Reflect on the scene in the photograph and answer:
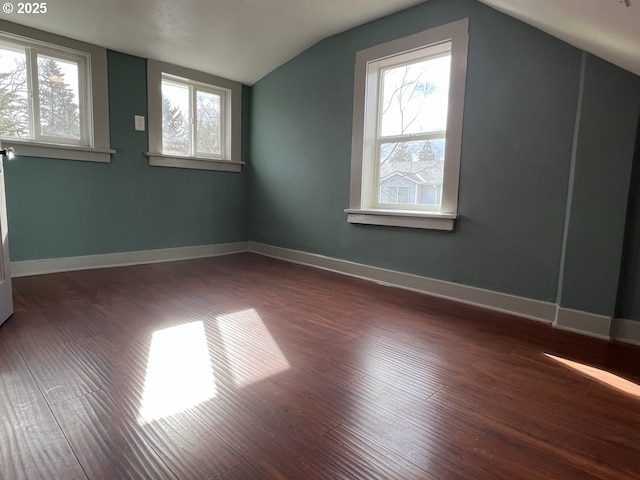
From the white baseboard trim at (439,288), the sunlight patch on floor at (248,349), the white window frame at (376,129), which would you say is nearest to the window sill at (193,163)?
the white baseboard trim at (439,288)

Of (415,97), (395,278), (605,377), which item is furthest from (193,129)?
(605,377)

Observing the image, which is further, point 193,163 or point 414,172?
point 193,163

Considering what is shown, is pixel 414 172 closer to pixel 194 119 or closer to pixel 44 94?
pixel 194 119

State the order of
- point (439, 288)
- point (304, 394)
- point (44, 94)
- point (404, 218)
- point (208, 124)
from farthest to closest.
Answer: point (208, 124) < point (44, 94) < point (404, 218) < point (439, 288) < point (304, 394)

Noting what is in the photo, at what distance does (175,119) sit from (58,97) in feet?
3.73

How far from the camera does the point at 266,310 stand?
8.41ft

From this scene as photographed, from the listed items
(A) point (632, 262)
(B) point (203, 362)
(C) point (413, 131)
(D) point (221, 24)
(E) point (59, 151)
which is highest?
(D) point (221, 24)

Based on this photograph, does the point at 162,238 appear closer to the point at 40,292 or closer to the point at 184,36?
the point at 40,292

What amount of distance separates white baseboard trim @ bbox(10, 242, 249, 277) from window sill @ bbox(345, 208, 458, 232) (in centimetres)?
202

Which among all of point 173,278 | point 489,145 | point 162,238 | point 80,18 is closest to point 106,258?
point 162,238

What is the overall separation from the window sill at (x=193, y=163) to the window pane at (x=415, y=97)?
2.19 m

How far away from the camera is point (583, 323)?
7.43 ft

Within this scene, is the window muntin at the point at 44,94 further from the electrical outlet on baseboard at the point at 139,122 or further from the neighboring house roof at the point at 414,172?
the neighboring house roof at the point at 414,172

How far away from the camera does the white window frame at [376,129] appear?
110 inches
